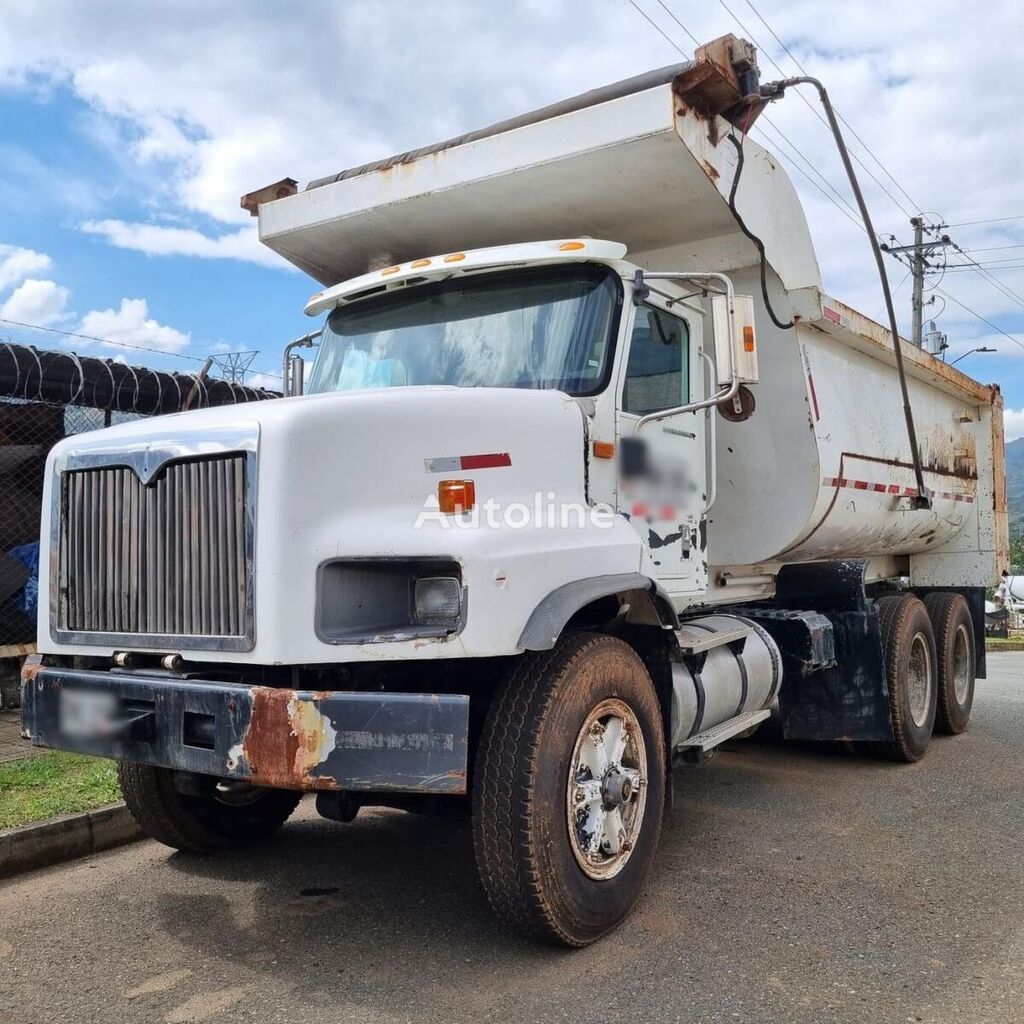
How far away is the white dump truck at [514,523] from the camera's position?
132 inches

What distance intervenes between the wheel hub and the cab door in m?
0.93

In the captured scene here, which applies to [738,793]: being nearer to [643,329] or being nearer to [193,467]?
[643,329]

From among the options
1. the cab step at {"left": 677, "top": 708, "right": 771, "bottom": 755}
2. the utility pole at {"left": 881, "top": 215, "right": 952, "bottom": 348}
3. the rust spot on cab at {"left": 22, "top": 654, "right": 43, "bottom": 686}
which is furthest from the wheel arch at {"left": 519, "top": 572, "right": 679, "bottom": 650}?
the utility pole at {"left": 881, "top": 215, "right": 952, "bottom": 348}

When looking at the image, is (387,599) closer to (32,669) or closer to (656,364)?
(32,669)

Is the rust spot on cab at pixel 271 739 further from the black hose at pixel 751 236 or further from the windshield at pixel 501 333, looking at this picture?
the black hose at pixel 751 236

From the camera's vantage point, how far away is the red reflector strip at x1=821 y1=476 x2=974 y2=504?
5.97 m

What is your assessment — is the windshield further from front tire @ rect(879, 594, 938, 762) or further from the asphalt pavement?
front tire @ rect(879, 594, 938, 762)

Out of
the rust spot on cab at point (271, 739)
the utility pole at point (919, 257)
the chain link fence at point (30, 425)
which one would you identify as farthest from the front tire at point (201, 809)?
the utility pole at point (919, 257)

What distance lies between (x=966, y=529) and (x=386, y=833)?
20.9 ft

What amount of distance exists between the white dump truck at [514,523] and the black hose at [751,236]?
0.03 meters

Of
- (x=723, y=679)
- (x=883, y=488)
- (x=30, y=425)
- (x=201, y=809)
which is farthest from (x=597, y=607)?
(x=30, y=425)

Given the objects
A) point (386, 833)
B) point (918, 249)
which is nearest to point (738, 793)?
point (386, 833)

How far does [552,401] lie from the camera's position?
160 inches

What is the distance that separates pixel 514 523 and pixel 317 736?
1.02 metres
